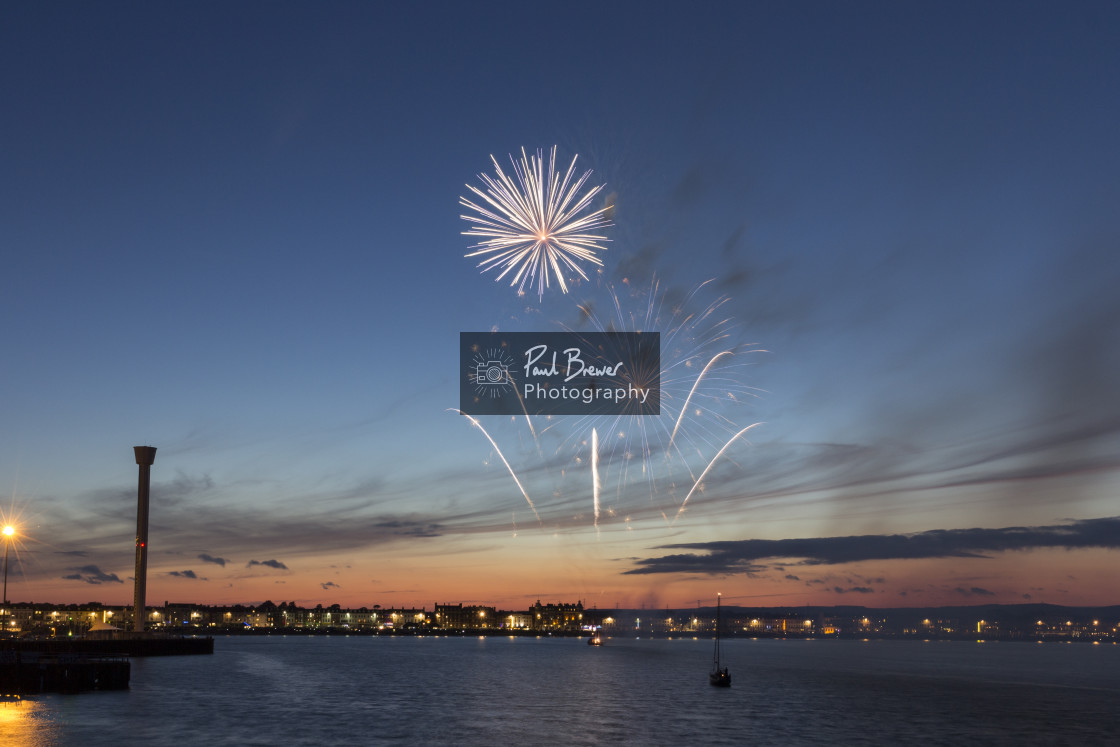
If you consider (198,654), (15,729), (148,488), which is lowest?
(198,654)

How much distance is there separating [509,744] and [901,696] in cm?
6926

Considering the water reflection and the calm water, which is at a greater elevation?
the water reflection

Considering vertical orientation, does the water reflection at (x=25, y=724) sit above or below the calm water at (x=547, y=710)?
above

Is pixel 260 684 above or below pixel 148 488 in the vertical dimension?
below

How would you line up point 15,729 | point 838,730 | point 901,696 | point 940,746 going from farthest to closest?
point 901,696, point 838,730, point 940,746, point 15,729

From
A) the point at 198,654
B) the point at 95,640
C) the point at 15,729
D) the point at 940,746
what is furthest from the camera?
the point at 198,654

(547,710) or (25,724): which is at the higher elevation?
(25,724)

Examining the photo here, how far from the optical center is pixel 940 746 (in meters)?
73.2

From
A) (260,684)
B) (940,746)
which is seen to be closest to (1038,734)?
(940,746)

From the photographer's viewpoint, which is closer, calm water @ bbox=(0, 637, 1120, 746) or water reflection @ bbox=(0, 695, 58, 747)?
water reflection @ bbox=(0, 695, 58, 747)

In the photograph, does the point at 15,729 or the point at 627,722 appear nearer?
the point at 15,729

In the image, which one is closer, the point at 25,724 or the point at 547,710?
the point at 25,724

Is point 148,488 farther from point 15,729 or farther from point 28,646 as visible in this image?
point 15,729

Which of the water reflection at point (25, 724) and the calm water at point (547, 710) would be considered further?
the calm water at point (547, 710)
